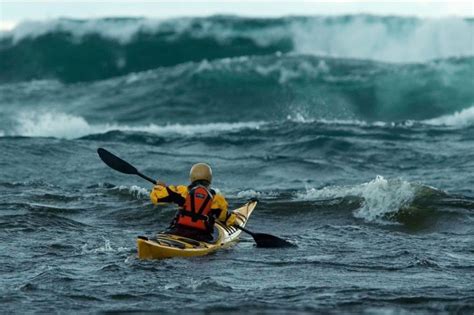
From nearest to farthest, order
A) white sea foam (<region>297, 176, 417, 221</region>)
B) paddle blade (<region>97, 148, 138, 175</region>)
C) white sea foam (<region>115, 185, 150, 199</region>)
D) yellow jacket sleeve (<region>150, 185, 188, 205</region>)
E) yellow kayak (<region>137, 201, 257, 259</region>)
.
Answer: yellow kayak (<region>137, 201, 257, 259</region>)
yellow jacket sleeve (<region>150, 185, 188, 205</region>)
paddle blade (<region>97, 148, 138, 175</region>)
white sea foam (<region>297, 176, 417, 221</region>)
white sea foam (<region>115, 185, 150, 199</region>)

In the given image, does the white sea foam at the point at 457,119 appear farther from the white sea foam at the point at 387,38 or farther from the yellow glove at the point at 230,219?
the yellow glove at the point at 230,219

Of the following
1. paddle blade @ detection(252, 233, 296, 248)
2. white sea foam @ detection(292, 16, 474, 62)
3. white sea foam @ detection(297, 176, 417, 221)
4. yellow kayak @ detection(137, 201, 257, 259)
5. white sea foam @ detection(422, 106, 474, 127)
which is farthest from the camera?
white sea foam @ detection(292, 16, 474, 62)

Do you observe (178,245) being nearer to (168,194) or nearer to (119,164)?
(168,194)

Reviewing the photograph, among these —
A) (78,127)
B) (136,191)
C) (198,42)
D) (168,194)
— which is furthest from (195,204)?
(198,42)

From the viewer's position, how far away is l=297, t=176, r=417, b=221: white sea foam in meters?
14.0

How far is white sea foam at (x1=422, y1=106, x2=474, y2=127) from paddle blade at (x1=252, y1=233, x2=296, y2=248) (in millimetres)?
15013

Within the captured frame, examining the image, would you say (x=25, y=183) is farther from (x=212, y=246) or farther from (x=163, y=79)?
(x=163, y=79)

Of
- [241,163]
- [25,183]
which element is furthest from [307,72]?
[25,183]

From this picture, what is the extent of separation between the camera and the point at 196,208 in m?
10.9

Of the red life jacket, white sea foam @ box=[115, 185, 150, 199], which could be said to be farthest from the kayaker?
white sea foam @ box=[115, 185, 150, 199]

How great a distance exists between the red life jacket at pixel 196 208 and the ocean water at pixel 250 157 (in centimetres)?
45

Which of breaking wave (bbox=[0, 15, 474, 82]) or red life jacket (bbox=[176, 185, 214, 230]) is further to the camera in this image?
breaking wave (bbox=[0, 15, 474, 82])

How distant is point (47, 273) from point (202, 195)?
6.01 ft

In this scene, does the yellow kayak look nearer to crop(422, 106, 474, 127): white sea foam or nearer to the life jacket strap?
the life jacket strap
